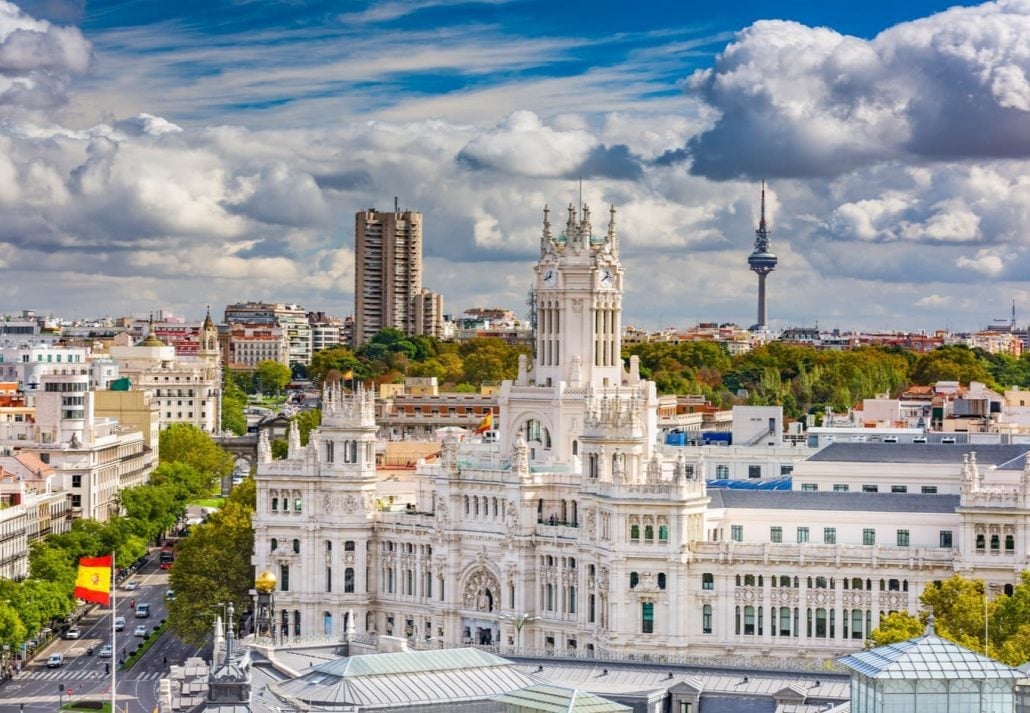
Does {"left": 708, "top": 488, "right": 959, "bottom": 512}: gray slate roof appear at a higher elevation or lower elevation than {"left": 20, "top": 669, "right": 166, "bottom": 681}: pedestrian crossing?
higher

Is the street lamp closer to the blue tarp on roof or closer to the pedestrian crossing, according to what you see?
the blue tarp on roof

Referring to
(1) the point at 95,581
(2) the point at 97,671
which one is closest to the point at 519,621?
(2) the point at 97,671

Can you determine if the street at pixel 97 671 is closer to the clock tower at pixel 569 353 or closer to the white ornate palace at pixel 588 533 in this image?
the white ornate palace at pixel 588 533

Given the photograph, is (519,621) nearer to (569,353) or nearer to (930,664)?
(569,353)

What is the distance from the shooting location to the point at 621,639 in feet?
447

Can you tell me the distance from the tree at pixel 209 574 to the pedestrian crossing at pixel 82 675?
419cm

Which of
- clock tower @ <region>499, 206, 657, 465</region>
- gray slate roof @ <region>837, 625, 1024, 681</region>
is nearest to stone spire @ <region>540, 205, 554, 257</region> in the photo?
clock tower @ <region>499, 206, 657, 465</region>

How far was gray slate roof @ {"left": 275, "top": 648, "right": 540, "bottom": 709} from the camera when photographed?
306 feet

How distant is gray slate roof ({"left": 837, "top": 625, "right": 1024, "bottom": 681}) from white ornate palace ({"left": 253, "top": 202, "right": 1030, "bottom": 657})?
48524 mm

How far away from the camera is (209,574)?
528ft

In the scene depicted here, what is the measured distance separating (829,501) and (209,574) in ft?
134

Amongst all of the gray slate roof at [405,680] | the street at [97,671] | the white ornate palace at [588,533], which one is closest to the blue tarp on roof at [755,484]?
the white ornate palace at [588,533]

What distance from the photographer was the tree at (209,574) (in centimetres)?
15750

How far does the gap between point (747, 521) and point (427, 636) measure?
21.6 meters
